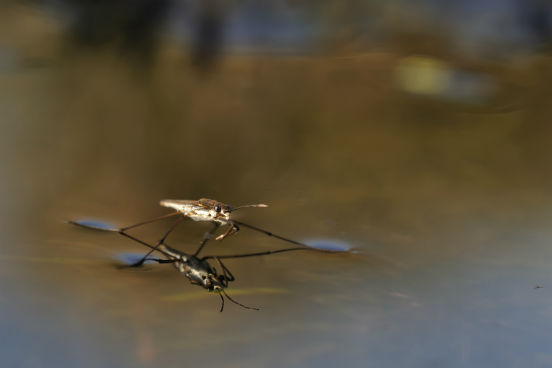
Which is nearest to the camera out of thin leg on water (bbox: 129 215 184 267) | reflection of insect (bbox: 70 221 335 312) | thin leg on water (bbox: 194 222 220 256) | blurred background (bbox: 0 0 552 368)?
blurred background (bbox: 0 0 552 368)

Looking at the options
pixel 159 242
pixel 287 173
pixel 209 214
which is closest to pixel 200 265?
pixel 159 242

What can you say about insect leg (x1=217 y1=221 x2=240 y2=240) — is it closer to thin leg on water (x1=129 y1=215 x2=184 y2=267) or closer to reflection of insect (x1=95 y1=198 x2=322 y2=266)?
reflection of insect (x1=95 y1=198 x2=322 y2=266)

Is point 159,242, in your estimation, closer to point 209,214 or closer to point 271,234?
point 209,214

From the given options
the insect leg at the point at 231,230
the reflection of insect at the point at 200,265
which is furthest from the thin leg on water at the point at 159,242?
the insect leg at the point at 231,230

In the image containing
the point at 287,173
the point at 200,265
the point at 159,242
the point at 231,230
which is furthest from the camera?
the point at 287,173

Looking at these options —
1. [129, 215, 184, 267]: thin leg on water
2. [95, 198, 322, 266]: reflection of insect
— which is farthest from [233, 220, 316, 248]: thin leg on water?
[129, 215, 184, 267]: thin leg on water

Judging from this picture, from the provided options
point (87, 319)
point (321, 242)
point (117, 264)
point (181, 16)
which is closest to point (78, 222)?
point (117, 264)

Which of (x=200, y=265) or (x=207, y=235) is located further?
(x=207, y=235)

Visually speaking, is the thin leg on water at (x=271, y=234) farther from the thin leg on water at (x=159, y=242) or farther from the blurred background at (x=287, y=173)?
the thin leg on water at (x=159, y=242)
